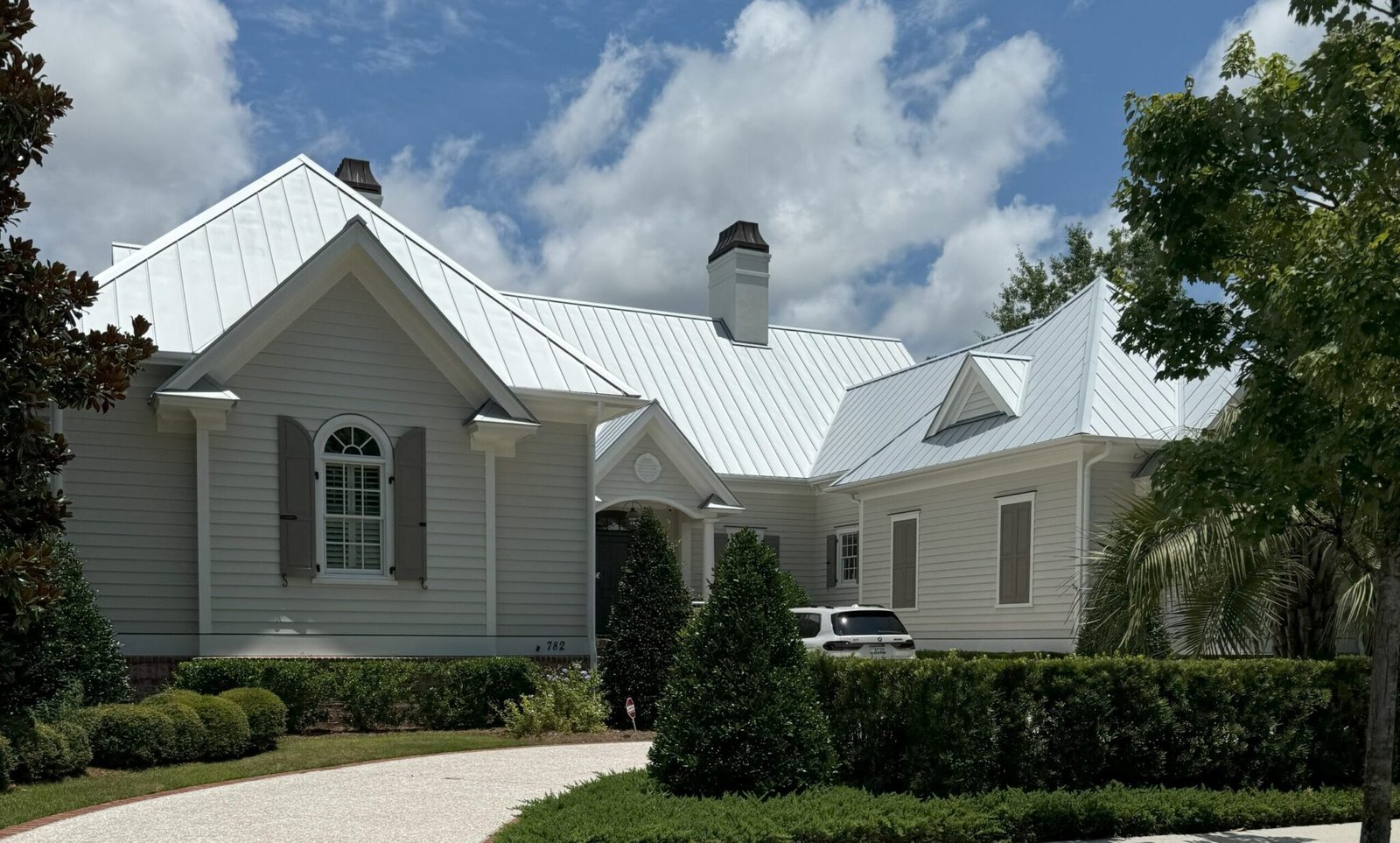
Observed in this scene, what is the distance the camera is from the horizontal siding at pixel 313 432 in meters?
15.9

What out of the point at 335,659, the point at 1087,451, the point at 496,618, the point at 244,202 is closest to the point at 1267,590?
the point at 1087,451

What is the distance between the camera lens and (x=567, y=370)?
60.8 ft

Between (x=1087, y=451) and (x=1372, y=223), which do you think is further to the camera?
(x=1087, y=451)

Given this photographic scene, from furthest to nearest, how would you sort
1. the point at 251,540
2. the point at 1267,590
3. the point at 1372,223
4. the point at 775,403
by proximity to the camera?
1. the point at 775,403
2. the point at 251,540
3. the point at 1267,590
4. the point at 1372,223

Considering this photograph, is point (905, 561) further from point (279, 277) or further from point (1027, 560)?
point (279, 277)

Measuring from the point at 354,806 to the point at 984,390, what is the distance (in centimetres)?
1608

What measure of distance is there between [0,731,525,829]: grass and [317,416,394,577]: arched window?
2.49 metres

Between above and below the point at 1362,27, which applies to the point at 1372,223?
below

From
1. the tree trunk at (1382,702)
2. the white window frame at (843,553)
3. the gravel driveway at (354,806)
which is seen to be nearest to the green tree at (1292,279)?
the tree trunk at (1382,702)

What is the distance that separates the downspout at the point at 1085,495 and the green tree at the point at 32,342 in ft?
48.0

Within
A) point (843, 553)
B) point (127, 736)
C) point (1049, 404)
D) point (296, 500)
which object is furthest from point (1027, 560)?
point (127, 736)

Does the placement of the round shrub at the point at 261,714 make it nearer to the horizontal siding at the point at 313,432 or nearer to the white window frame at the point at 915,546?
the horizontal siding at the point at 313,432

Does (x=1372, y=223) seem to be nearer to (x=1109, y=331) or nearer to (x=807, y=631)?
(x=807, y=631)

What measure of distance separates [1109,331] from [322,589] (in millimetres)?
14517
